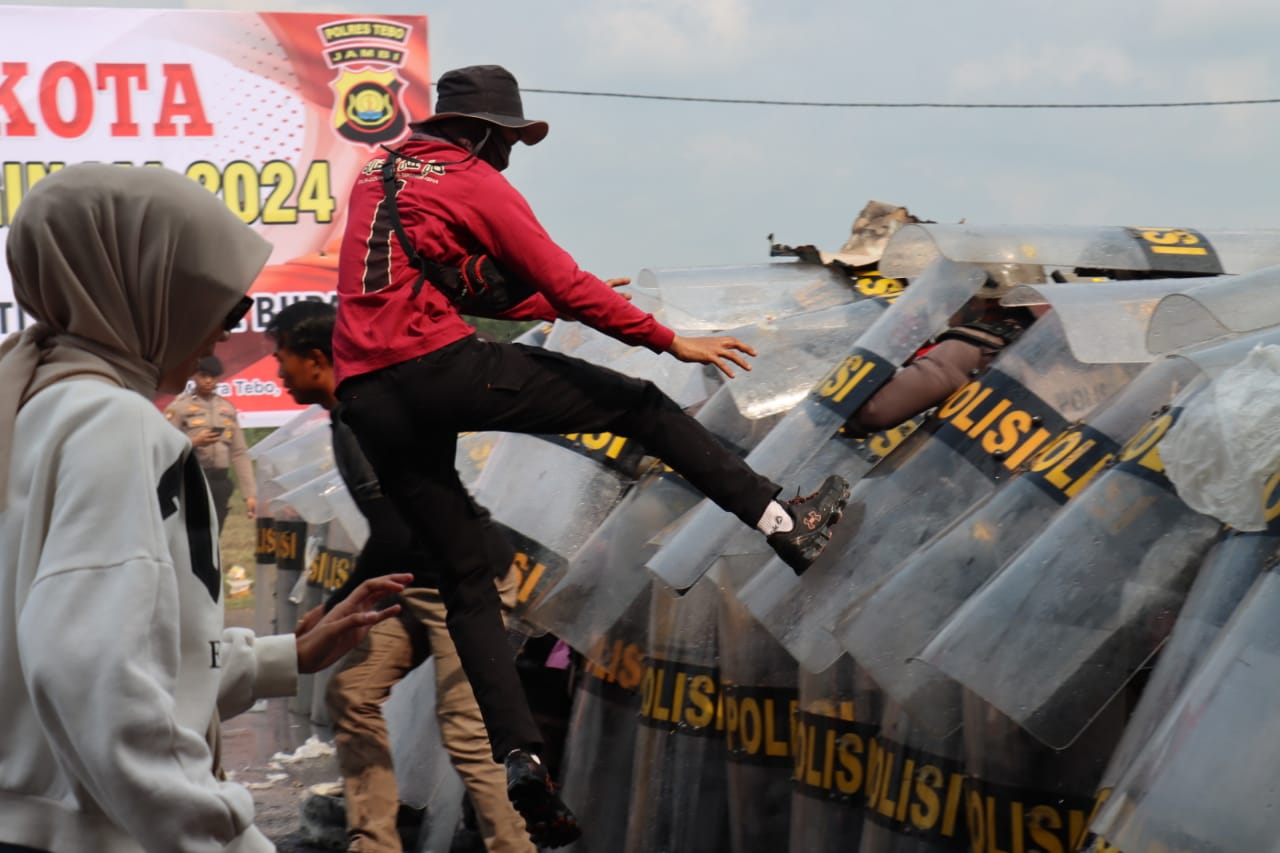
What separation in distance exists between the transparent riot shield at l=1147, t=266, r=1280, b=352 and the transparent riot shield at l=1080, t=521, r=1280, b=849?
594 millimetres

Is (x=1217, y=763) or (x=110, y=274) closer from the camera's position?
(x=110, y=274)

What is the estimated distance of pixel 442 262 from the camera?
379 cm

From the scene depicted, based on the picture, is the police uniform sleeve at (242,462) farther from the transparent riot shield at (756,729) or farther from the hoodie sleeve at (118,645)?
the hoodie sleeve at (118,645)

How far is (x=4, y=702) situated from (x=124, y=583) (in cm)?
22

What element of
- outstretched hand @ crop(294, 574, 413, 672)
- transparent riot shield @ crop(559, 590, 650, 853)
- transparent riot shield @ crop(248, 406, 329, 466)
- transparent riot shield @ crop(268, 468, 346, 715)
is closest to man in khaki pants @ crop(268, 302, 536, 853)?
transparent riot shield @ crop(559, 590, 650, 853)

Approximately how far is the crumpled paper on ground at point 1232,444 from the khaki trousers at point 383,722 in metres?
2.25

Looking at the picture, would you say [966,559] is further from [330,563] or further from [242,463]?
[242,463]

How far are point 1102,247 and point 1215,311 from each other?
1491 mm

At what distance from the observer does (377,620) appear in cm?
236

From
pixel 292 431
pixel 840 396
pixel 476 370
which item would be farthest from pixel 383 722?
pixel 292 431

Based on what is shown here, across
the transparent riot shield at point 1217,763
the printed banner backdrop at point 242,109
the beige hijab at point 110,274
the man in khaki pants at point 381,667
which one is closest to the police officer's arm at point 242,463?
the printed banner backdrop at point 242,109

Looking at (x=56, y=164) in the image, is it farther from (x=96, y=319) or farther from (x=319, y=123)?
(x=96, y=319)

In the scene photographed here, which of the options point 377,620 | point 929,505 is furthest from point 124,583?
point 929,505

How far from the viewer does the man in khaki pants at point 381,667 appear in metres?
4.43
